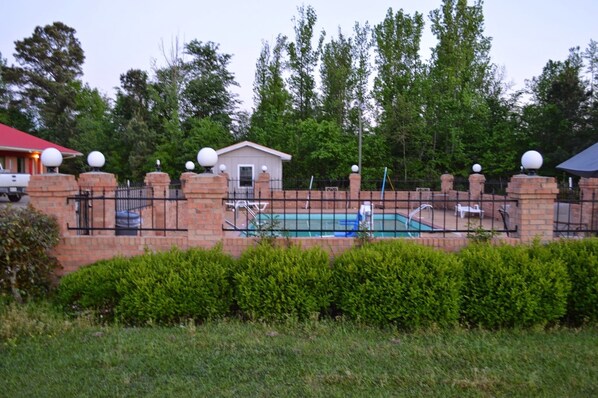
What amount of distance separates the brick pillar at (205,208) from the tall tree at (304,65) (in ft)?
82.3

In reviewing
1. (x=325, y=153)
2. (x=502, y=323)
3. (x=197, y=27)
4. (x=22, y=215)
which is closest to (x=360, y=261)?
(x=502, y=323)

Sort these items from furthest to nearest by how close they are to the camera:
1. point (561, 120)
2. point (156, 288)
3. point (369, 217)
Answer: point (561, 120)
point (369, 217)
point (156, 288)

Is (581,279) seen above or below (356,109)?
below

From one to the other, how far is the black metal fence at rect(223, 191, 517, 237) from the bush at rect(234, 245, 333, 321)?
2.62 ft

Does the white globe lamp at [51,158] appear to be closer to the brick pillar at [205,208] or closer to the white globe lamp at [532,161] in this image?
the brick pillar at [205,208]

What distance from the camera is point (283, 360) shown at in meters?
3.90

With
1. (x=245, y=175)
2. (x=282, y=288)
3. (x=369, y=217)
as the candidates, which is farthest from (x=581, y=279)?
(x=245, y=175)

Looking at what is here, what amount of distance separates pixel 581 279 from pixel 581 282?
0.04m

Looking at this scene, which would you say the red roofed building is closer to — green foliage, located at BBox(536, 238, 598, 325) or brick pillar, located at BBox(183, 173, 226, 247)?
brick pillar, located at BBox(183, 173, 226, 247)

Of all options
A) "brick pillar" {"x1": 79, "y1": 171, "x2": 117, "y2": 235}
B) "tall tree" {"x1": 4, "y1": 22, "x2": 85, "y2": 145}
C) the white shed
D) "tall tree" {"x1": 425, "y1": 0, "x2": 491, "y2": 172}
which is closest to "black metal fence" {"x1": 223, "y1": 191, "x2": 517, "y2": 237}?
"brick pillar" {"x1": 79, "y1": 171, "x2": 117, "y2": 235}

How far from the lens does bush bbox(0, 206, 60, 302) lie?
5156 mm

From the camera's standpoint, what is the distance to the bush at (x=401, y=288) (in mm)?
4840

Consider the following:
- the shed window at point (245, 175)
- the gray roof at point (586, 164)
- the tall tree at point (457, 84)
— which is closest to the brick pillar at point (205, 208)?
the gray roof at point (586, 164)

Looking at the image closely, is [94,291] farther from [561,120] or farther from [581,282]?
[561,120]
